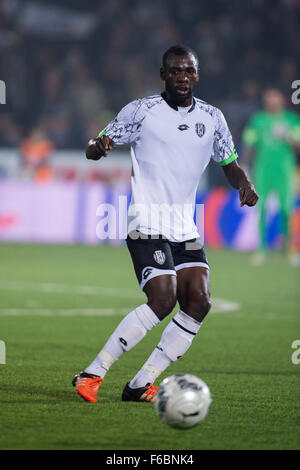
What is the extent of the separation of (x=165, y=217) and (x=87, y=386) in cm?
107

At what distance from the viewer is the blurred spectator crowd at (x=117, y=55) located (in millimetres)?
23078

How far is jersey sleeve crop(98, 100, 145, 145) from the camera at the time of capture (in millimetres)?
5625

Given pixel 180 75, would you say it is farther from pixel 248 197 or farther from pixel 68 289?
pixel 68 289

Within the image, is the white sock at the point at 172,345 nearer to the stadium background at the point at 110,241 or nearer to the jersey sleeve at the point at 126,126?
the stadium background at the point at 110,241

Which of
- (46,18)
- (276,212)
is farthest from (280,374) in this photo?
(46,18)

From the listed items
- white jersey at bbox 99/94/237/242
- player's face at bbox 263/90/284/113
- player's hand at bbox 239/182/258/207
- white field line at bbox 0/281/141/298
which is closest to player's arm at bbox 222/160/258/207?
player's hand at bbox 239/182/258/207

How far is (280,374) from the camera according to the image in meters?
6.73

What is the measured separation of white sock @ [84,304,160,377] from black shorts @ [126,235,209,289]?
0.58ft

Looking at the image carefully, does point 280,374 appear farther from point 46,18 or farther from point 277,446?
point 46,18

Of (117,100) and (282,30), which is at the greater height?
(282,30)

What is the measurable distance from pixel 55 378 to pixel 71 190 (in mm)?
12484

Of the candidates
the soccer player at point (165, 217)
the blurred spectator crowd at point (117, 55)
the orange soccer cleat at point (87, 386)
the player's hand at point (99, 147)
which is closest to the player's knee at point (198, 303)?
the soccer player at point (165, 217)

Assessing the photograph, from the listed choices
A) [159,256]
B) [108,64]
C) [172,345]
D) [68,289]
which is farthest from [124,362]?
[108,64]

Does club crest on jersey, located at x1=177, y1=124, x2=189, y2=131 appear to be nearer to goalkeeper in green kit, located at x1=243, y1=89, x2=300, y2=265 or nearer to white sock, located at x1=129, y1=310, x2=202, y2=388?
white sock, located at x1=129, y1=310, x2=202, y2=388
